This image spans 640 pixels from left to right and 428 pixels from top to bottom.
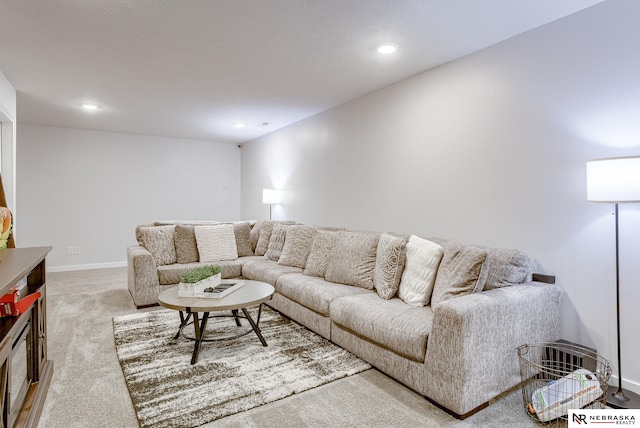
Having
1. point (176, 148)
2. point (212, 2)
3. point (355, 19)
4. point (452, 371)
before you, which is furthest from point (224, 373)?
point (176, 148)

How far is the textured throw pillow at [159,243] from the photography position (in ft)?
13.9

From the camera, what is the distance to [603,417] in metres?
1.82

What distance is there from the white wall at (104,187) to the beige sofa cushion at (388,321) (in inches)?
200

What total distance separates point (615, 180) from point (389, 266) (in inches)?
60.1

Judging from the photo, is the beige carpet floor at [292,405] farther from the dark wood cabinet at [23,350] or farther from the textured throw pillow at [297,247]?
the textured throw pillow at [297,247]

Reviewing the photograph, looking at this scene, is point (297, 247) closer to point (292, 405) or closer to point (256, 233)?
point (256, 233)

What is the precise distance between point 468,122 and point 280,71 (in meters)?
1.77

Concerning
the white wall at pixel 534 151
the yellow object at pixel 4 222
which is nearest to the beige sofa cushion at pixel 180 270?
the white wall at pixel 534 151

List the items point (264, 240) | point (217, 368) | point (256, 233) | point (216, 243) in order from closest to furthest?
1. point (217, 368)
2. point (216, 243)
3. point (264, 240)
4. point (256, 233)

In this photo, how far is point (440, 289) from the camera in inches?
95.0

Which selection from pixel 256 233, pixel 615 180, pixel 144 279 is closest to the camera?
pixel 615 180

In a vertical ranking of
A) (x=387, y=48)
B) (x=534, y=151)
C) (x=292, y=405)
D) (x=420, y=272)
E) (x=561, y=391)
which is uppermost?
(x=387, y=48)

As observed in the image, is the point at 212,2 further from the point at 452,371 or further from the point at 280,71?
the point at 452,371

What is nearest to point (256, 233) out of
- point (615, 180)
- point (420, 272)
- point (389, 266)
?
point (389, 266)
